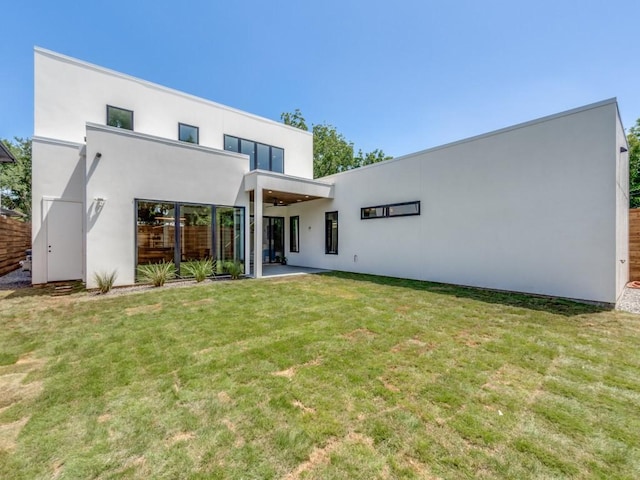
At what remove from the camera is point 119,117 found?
35.4 ft

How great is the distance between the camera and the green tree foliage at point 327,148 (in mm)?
28531

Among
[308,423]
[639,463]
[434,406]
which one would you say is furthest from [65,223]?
[639,463]

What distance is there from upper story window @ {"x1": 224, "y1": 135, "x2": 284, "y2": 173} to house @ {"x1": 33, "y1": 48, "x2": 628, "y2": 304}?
43 centimetres

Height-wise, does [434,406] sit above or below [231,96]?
below

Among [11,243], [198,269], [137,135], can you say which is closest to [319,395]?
[198,269]

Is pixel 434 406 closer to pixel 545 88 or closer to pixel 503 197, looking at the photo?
pixel 503 197

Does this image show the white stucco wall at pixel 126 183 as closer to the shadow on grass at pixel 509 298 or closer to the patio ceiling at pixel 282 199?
the patio ceiling at pixel 282 199

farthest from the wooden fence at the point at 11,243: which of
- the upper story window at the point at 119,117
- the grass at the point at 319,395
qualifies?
the grass at the point at 319,395

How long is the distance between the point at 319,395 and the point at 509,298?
246 inches

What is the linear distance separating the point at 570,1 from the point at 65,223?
50.7ft

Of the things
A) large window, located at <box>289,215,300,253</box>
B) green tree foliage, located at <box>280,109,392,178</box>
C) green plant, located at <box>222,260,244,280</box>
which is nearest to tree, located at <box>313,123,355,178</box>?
green tree foliage, located at <box>280,109,392,178</box>

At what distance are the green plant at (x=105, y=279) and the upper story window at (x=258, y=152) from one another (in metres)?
7.30

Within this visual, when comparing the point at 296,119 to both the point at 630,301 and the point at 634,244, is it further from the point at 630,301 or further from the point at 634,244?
the point at 630,301

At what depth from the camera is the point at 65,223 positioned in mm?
9516
